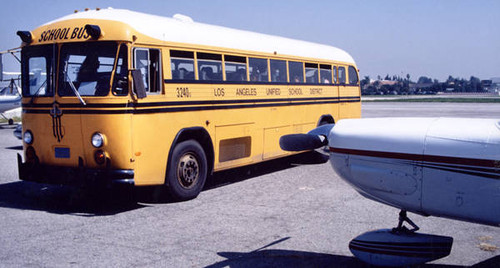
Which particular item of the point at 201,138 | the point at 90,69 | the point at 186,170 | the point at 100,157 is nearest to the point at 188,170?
the point at 186,170

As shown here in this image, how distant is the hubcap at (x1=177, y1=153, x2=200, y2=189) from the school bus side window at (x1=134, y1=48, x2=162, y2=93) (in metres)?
1.17

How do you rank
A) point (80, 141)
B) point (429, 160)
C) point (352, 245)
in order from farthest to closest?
1. point (80, 141)
2. point (352, 245)
3. point (429, 160)

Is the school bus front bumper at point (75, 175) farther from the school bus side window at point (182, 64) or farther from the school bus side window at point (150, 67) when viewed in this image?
the school bus side window at point (182, 64)

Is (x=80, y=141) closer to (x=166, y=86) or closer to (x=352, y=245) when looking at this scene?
(x=166, y=86)

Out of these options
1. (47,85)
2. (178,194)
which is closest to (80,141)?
(47,85)

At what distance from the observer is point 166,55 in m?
7.39

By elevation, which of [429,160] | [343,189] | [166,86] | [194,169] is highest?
[166,86]

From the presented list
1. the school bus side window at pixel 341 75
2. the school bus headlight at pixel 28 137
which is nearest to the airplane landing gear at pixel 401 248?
the school bus headlight at pixel 28 137

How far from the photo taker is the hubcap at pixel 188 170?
765cm

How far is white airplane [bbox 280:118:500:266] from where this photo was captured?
389cm

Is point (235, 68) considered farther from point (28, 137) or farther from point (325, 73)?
point (325, 73)

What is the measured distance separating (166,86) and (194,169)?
141 centimetres

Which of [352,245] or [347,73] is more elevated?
[347,73]

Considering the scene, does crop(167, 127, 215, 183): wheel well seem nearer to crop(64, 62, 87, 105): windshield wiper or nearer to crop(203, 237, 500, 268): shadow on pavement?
crop(64, 62, 87, 105): windshield wiper
